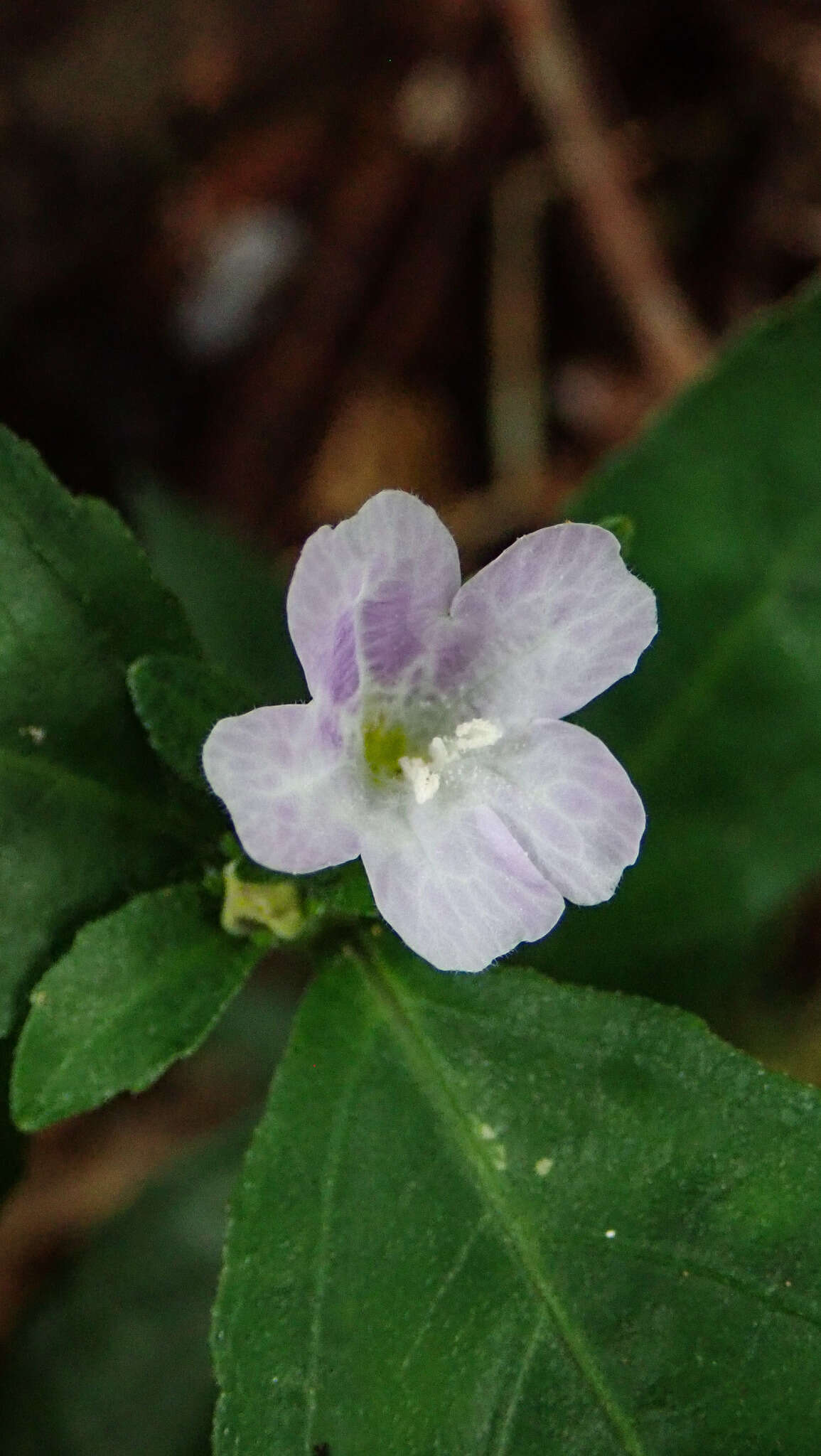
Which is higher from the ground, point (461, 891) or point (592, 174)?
point (461, 891)

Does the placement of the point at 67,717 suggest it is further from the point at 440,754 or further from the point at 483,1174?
the point at 483,1174

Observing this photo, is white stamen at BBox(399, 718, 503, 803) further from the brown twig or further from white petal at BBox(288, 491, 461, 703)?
the brown twig

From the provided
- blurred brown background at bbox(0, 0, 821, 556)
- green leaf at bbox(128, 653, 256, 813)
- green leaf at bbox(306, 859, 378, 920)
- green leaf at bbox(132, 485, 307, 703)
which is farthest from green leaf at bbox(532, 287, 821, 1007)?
blurred brown background at bbox(0, 0, 821, 556)

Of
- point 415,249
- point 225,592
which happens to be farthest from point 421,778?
point 415,249

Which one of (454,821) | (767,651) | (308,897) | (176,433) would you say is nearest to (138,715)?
(308,897)

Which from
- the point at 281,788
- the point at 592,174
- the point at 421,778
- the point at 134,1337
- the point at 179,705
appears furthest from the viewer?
the point at 592,174

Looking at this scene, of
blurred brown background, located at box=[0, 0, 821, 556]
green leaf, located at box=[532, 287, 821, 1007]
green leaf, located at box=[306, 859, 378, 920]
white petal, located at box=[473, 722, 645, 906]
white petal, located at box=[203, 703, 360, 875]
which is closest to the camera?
white petal, located at box=[203, 703, 360, 875]

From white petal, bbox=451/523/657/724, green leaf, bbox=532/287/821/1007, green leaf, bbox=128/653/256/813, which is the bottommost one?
green leaf, bbox=532/287/821/1007
